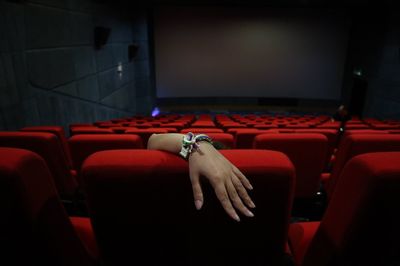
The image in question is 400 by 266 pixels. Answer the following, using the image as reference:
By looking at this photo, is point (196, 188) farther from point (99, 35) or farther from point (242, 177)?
point (99, 35)

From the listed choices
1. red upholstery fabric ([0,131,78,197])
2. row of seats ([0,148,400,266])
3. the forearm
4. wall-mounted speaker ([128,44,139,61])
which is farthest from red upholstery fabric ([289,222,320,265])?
wall-mounted speaker ([128,44,139,61])

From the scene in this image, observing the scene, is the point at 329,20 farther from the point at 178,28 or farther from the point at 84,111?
the point at 84,111

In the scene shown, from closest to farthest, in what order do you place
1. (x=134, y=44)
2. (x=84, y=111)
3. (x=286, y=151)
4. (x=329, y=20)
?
(x=286, y=151) → (x=84, y=111) → (x=134, y=44) → (x=329, y=20)

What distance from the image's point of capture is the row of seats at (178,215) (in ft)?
2.01

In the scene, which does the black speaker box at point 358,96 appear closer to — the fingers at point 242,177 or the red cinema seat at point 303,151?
the red cinema seat at point 303,151

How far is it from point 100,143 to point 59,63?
11.7 feet

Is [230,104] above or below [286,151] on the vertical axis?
below

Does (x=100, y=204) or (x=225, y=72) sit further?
(x=225, y=72)

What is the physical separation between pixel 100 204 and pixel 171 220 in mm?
205

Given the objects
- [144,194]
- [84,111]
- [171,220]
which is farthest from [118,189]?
[84,111]

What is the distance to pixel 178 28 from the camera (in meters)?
9.38

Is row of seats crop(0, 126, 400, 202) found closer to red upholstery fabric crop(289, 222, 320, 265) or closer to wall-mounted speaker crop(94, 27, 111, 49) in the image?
red upholstery fabric crop(289, 222, 320, 265)

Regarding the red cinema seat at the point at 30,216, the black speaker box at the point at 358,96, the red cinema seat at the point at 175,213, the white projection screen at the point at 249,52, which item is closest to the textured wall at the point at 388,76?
the black speaker box at the point at 358,96

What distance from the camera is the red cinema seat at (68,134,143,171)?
1.46 m
